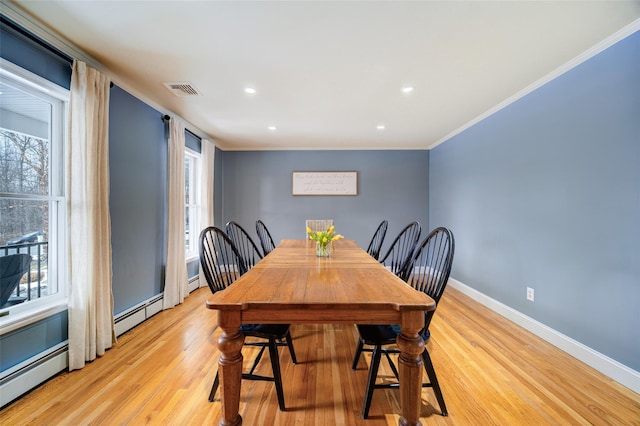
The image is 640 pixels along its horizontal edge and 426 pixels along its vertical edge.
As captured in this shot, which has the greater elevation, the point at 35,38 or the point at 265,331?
the point at 35,38

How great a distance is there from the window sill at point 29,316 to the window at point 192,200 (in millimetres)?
2007

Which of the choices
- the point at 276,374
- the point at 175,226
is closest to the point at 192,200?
the point at 175,226

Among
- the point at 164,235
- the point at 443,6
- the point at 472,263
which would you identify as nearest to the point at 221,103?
the point at 164,235

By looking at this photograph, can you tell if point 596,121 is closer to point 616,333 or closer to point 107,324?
point 616,333

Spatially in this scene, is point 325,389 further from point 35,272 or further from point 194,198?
point 194,198

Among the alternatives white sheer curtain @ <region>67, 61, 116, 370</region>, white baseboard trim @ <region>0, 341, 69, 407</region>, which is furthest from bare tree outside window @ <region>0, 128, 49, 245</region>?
white baseboard trim @ <region>0, 341, 69, 407</region>

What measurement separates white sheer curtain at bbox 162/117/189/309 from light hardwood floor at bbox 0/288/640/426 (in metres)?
0.76

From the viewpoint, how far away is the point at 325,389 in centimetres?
163

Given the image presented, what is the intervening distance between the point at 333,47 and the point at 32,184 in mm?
2311

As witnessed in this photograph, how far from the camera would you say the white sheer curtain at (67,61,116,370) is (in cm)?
187

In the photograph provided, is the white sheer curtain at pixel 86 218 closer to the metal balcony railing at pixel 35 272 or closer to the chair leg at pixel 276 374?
the metal balcony railing at pixel 35 272

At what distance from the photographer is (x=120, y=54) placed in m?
1.98

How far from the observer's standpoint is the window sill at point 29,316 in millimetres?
1524

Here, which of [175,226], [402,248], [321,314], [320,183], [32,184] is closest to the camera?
[321,314]
